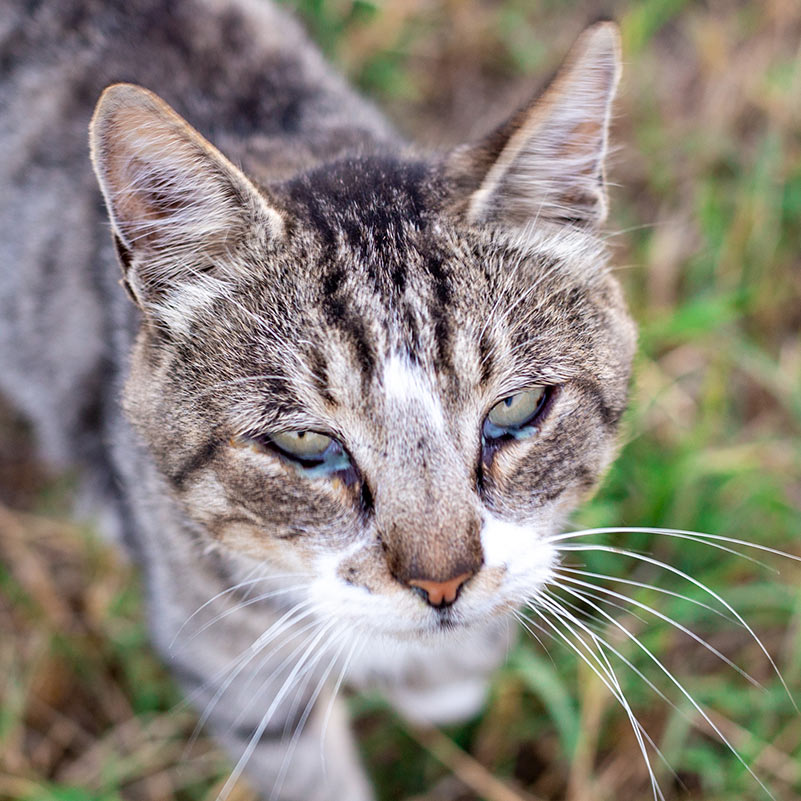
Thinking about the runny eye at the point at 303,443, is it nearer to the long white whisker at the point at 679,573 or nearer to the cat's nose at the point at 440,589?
the cat's nose at the point at 440,589

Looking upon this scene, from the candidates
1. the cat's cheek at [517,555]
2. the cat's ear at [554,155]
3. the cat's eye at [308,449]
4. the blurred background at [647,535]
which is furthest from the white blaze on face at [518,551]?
the blurred background at [647,535]

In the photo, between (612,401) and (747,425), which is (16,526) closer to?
(612,401)

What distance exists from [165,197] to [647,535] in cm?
144

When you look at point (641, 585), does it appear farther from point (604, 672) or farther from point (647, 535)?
point (647, 535)

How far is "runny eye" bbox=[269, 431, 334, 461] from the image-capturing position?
1.31 meters

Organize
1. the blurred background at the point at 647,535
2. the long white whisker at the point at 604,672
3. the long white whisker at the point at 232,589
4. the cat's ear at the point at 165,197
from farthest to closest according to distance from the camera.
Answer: the blurred background at the point at 647,535 < the long white whisker at the point at 604,672 < the long white whisker at the point at 232,589 < the cat's ear at the point at 165,197

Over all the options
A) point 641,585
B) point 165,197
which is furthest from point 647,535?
point 165,197

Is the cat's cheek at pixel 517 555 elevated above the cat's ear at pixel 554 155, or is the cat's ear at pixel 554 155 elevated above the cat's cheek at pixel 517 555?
the cat's ear at pixel 554 155

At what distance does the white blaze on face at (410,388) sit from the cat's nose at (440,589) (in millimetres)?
221

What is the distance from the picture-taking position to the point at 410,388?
4.08 feet

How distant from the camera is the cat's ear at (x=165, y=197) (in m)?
1.23

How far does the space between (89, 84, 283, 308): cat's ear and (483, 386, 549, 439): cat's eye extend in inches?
17.0

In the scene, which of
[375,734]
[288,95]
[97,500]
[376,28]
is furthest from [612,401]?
[376,28]

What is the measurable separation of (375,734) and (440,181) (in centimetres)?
145
